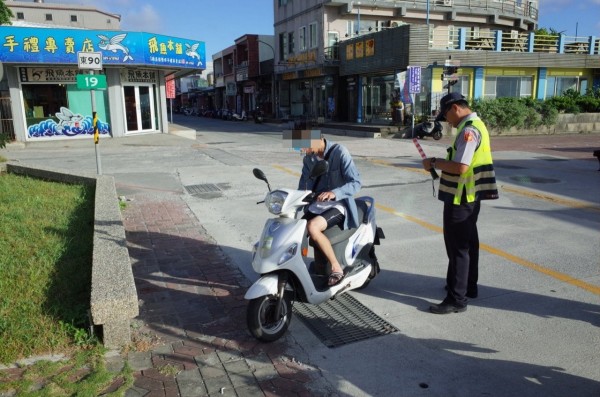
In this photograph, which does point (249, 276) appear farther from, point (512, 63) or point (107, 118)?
point (512, 63)

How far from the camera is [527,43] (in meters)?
30.4

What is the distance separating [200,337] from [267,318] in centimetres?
57

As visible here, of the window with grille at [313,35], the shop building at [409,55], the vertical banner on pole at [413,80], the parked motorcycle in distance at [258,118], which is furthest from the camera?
→ the parked motorcycle in distance at [258,118]

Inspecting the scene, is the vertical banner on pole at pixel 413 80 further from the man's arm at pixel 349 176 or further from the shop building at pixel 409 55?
the man's arm at pixel 349 176

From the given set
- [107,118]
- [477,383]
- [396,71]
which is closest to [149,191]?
[477,383]

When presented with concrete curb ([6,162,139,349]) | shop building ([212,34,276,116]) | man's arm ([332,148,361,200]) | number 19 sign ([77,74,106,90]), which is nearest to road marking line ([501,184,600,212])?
man's arm ([332,148,361,200])

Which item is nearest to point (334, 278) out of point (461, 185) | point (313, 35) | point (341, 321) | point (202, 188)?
point (341, 321)

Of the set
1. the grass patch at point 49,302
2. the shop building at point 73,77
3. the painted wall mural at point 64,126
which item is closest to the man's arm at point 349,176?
the grass patch at point 49,302

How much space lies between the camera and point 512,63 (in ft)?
95.5

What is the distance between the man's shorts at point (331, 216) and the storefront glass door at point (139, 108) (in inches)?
829

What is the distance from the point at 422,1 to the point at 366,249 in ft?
112

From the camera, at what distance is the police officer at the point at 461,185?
4020mm

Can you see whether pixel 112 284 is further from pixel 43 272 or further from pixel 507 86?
pixel 507 86

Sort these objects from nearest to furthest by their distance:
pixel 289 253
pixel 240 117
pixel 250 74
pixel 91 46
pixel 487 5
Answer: pixel 289 253 < pixel 91 46 < pixel 487 5 < pixel 240 117 < pixel 250 74
